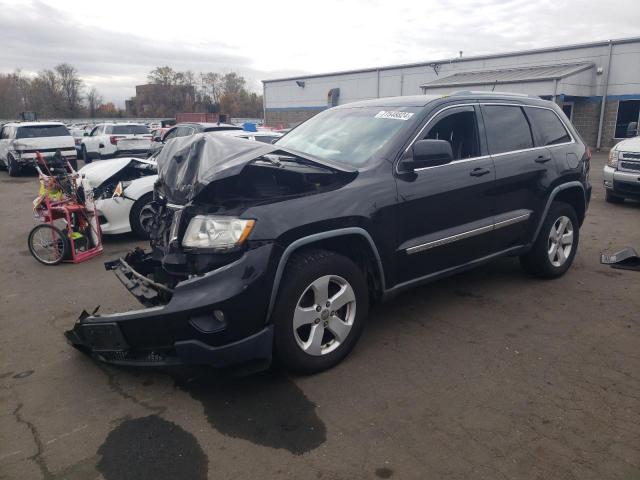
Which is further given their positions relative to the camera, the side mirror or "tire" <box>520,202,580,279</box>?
"tire" <box>520,202,580,279</box>

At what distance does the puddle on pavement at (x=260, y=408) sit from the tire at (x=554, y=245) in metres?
3.13

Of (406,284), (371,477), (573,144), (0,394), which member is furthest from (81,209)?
(573,144)

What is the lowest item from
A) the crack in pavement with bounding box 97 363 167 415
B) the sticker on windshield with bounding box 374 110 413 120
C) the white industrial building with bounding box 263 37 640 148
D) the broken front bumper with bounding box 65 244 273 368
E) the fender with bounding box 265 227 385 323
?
the crack in pavement with bounding box 97 363 167 415

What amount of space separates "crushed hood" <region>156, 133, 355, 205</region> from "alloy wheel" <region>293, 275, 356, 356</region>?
2.78ft

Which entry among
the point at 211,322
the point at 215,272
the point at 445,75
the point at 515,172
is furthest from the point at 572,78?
the point at 211,322

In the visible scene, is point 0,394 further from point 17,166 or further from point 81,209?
point 17,166

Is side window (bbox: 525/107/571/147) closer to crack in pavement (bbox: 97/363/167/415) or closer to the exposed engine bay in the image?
crack in pavement (bbox: 97/363/167/415)

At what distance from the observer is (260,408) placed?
3.08m

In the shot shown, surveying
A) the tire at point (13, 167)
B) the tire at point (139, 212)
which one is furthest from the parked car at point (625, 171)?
the tire at point (13, 167)

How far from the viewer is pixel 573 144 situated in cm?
532

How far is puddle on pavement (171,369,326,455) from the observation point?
2807 mm

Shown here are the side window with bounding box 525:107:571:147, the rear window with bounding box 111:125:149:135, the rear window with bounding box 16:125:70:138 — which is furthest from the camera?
the rear window with bounding box 111:125:149:135

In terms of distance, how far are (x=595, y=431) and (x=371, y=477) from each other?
135cm

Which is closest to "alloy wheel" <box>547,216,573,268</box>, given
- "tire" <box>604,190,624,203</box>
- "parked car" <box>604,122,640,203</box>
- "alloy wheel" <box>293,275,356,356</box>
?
"alloy wheel" <box>293,275,356,356</box>
